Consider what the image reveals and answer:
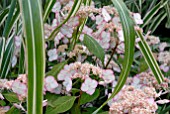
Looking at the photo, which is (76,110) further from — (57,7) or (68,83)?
(57,7)

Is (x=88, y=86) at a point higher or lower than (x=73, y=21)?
lower

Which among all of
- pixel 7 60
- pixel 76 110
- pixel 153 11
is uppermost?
pixel 153 11

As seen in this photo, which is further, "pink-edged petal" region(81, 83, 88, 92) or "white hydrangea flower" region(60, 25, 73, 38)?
"white hydrangea flower" region(60, 25, 73, 38)

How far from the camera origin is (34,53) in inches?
22.4

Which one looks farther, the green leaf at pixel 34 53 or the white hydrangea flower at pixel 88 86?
the white hydrangea flower at pixel 88 86

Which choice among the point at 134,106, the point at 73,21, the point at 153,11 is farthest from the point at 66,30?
the point at 153,11

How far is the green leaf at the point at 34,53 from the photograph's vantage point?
571 millimetres

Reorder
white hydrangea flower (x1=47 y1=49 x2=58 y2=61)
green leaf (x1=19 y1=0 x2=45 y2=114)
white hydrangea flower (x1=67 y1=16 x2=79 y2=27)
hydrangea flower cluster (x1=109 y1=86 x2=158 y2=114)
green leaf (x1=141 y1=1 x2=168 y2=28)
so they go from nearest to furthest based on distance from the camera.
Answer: green leaf (x1=19 y1=0 x2=45 y2=114) → hydrangea flower cluster (x1=109 y1=86 x2=158 y2=114) → white hydrangea flower (x1=67 y1=16 x2=79 y2=27) → white hydrangea flower (x1=47 y1=49 x2=58 y2=61) → green leaf (x1=141 y1=1 x2=168 y2=28)

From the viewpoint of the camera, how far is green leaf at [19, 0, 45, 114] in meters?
0.57

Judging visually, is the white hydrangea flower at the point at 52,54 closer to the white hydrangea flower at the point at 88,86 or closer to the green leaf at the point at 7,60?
the green leaf at the point at 7,60

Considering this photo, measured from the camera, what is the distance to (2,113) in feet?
2.52

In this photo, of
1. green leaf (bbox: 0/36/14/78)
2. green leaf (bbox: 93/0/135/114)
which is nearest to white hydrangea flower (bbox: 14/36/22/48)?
green leaf (bbox: 0/36/14/78)

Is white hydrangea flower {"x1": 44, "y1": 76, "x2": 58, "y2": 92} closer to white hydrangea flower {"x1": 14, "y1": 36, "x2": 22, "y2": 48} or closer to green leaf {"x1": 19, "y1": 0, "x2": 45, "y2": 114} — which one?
green leaf {"x1": 19, "y1": 0, "x2": 45, "y2": 114}

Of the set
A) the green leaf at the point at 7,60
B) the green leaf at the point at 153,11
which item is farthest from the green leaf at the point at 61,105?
the green leaf at the point at 153,11
